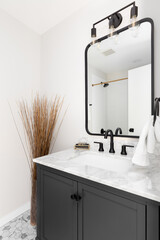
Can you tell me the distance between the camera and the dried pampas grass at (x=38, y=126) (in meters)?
1.65

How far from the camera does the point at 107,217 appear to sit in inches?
31.0

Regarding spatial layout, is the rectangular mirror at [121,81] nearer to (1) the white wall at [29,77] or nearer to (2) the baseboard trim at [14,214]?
(1) the white wall at [29,77]

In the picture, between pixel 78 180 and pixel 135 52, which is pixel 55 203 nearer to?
pixel 78 180

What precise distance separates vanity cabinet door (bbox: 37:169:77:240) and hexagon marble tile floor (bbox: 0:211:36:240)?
349 mm

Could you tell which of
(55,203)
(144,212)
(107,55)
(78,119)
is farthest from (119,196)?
(107,55)

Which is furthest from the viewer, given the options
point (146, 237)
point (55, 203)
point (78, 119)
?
point (78, 119)

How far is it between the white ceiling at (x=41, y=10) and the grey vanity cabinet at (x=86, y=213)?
1722mm

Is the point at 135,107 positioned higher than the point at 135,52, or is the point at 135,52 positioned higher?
the point at 135,52

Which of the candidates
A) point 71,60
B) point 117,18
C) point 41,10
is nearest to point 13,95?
point 71,60

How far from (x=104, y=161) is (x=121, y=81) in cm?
76

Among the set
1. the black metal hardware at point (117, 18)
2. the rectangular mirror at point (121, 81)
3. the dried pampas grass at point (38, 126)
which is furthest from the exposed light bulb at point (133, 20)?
the dried pampas grass at point (38, 126)

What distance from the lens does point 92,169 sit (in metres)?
0.94

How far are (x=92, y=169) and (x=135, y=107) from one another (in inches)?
26.6

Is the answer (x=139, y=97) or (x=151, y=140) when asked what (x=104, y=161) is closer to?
(x=151, y=140)
